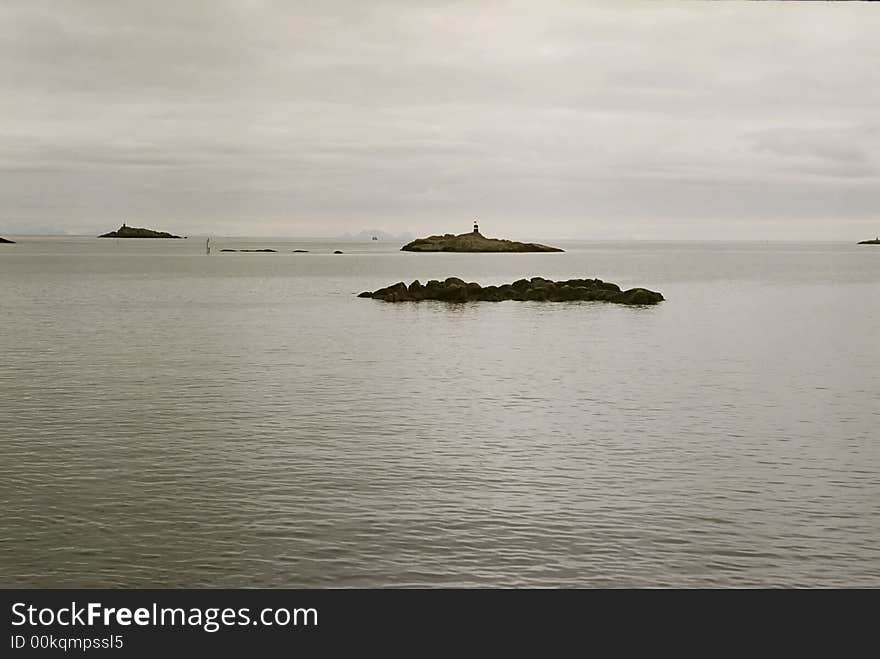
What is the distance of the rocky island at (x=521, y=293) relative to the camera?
42.1m

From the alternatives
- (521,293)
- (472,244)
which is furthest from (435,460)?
(472,244)

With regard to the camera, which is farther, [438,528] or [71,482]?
[71,482]

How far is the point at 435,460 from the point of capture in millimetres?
12805

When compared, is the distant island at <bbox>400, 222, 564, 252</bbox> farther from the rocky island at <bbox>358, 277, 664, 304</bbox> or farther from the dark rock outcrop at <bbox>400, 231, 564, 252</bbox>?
the rocky island at <bbox>358, 277, 664, 304</bbox>

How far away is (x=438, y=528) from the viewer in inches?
382

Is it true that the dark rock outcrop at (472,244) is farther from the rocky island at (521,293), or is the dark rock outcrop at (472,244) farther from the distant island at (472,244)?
the rocky island at (521,293)

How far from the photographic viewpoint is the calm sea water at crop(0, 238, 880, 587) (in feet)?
28.8

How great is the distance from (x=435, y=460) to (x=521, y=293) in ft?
103

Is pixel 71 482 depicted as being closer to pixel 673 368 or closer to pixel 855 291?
pixel 673 368

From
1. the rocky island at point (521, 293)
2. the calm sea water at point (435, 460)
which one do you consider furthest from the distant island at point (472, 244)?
the calm sea water at point (435, 460)

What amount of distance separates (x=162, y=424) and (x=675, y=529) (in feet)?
28.1

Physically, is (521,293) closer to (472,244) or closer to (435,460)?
(435,460)

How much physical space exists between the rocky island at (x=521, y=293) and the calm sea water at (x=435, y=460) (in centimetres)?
1345
